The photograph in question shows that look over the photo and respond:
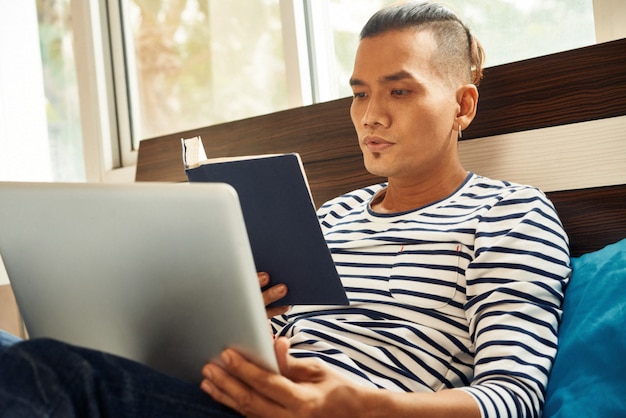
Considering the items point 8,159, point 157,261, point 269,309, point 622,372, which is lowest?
point 622,372

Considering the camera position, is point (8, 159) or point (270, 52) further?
point (8, 159)

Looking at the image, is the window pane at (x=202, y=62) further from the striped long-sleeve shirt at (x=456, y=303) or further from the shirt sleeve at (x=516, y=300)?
the shirt sleeve at (x=516, y=300)

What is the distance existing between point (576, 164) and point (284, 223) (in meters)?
0.69

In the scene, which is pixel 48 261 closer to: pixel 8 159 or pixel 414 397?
pixel 414 397

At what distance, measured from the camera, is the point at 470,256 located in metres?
1.20

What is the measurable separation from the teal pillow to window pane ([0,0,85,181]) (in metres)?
2.34

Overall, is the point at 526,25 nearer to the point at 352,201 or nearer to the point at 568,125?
the point at 568,125

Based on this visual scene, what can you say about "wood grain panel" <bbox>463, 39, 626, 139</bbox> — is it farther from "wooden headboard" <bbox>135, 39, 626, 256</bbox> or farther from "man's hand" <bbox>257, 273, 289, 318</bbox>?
"man's hand" <bbox>257, 273, 289, 318</bbox>

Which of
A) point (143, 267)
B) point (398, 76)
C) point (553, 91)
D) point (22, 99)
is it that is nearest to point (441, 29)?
point (398, 76)

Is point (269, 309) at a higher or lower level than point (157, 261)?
lower

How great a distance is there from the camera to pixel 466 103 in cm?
143

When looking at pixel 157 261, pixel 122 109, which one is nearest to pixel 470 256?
pixel 157 261

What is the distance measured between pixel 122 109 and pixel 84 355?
7.11 ft

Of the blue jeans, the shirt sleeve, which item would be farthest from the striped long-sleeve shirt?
the blue jeans
